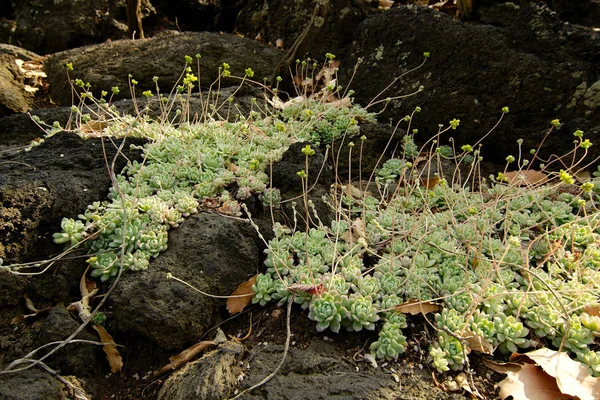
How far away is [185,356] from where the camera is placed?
7.94ft

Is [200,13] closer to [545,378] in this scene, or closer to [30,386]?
[30,386]

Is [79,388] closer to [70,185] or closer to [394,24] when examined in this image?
[70,185]

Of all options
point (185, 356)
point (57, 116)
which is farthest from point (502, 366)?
point (57, 116)

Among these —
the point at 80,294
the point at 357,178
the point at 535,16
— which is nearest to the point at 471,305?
the point at 357,178

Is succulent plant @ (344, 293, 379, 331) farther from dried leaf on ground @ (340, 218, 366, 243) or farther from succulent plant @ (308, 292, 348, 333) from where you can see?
dried leaf on ground @ (340, 218, 366, 243)

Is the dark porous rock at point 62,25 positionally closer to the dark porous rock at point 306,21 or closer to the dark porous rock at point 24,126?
the dark porous rock at point 306,21

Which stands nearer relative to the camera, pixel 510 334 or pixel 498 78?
pixel 510 334

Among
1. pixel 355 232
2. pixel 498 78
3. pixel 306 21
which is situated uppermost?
pixel 498 78

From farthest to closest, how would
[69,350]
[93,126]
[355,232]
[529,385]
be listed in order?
[93,126]
[355,232]
[69,350]
[529,385]

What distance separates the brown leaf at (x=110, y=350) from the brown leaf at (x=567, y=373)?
6.93 ft

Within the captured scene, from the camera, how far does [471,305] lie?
2480 mm

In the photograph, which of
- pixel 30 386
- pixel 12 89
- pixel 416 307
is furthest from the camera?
pixel 12 89

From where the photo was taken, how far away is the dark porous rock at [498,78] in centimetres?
376

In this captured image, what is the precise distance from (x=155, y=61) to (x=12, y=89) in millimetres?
1484
